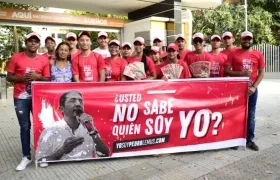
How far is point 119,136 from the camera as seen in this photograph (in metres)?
4.57

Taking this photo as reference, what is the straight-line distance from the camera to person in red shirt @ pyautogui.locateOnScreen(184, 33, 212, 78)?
5.08 m

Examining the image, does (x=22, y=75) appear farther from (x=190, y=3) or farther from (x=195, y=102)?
(x=190, y=3)

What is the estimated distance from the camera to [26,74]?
422 cm

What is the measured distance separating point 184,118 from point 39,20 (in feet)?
37.4

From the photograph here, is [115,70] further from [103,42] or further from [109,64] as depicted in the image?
[103,42]

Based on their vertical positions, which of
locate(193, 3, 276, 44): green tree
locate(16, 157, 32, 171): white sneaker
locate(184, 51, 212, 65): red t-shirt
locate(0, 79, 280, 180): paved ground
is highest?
locate(193, 3, 276, 44): green tree

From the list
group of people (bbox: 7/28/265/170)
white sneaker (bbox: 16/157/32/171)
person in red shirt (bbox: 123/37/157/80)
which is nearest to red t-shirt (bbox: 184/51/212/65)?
group of people (bbox: 7/28/265/170)

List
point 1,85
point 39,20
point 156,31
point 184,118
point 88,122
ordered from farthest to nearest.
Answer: point 156,31 < point 39,20 < point 1,85 < point 184,118 < point 88,122

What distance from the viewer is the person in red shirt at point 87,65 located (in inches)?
181

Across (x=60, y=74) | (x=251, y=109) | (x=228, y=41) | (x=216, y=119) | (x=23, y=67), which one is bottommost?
(x=216, y=119)

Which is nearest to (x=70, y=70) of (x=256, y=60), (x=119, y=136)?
(x=119, y=136)

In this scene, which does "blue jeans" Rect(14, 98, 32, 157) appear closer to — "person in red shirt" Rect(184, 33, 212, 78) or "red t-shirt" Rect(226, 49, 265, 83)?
"person in red shirt" Rect(184, 33, 212, 78)

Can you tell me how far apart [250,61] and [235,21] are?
19781 millimetres

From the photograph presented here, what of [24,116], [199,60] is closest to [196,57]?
[199,60]
